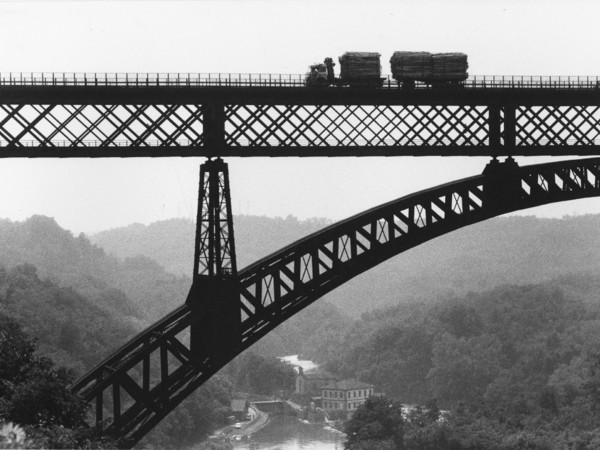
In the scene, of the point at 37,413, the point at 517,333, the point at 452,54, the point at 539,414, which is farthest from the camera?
the point at 517,333

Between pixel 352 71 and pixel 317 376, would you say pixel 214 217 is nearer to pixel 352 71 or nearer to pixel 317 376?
pixel 352 71

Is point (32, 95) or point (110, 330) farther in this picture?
point (110, 330)

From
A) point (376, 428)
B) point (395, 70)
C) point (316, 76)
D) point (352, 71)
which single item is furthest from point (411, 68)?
point (376, 428)

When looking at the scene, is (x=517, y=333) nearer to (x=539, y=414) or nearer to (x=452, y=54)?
(x=539, y=414)

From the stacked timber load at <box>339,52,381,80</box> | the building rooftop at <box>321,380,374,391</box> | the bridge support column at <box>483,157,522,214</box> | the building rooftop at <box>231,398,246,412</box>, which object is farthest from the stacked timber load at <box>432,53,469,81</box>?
the building rooftop at <box>321,380,374,391</box>

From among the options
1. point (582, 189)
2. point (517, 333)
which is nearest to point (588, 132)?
point (582, 189)
